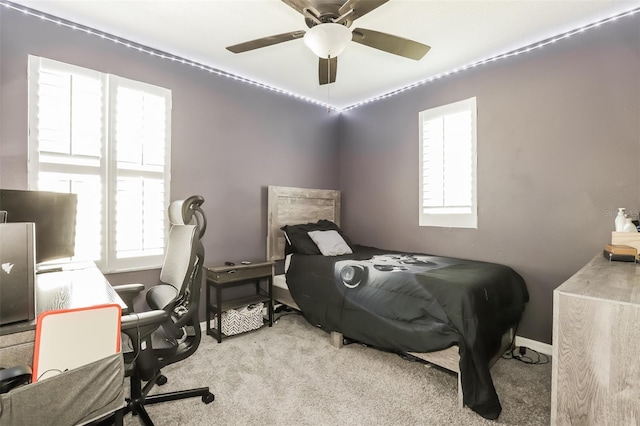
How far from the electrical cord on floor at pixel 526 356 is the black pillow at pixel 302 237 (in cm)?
187

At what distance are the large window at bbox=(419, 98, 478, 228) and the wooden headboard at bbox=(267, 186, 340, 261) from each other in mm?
1285

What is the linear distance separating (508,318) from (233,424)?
2.09m

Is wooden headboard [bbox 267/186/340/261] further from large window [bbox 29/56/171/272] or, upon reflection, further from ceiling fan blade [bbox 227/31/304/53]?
ceiling fan blade [bbox 227/31/304/53]

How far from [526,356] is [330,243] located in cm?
203

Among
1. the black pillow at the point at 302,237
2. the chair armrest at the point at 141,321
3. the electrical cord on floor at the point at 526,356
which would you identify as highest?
the black pillow at the point at 302,237

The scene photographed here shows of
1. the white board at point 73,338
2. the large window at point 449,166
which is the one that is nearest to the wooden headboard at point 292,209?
the large window at point 449,166

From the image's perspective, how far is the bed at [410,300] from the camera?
1.86 m

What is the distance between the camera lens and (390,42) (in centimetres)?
205

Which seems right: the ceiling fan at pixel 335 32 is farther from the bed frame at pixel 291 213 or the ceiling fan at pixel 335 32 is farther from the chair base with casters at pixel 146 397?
the chair base with casters at pixel 146 397

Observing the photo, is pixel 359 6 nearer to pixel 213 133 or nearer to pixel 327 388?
pixel 213 133

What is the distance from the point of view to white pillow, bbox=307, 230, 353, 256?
3.26m

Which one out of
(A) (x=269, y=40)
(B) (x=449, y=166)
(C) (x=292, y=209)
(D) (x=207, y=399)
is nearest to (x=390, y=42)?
(A) (x=269, y=40)

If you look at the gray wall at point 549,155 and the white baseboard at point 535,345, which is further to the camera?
the white baseboard at point 535,345

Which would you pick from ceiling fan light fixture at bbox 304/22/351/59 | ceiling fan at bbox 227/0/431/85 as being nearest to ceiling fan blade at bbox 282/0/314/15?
ceiling fan at bbox 227/0/431/85
